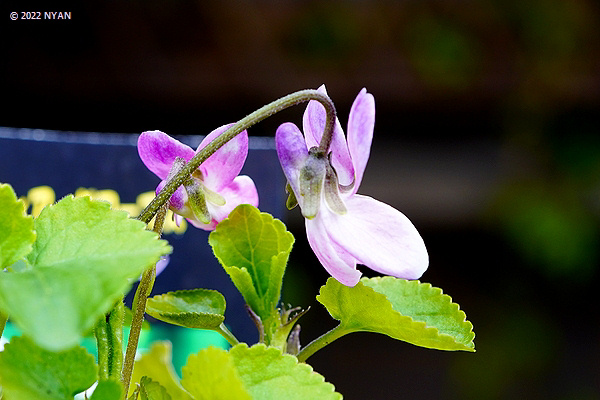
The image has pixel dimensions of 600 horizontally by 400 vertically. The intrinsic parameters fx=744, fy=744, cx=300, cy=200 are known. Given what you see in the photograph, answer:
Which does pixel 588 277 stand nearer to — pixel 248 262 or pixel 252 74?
pixel 252 74

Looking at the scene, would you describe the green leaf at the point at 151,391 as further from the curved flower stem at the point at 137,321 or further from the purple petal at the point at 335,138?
the purple petal at the point at 335,138

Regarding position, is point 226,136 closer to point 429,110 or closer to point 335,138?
point 335,138

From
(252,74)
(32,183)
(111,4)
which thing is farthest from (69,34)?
(32,183)

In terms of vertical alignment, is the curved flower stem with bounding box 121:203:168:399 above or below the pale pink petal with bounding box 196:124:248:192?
below

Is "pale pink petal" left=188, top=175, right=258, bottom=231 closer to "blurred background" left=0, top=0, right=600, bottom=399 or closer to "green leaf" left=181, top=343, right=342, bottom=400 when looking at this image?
"green leaf" left=181, top=343, right=342, bottom=400

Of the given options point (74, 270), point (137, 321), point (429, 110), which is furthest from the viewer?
point (429, 110)

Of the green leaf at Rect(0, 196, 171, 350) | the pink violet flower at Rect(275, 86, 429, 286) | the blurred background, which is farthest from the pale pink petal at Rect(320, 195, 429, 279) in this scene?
the blurred background

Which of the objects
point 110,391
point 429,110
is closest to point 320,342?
point 110,391
